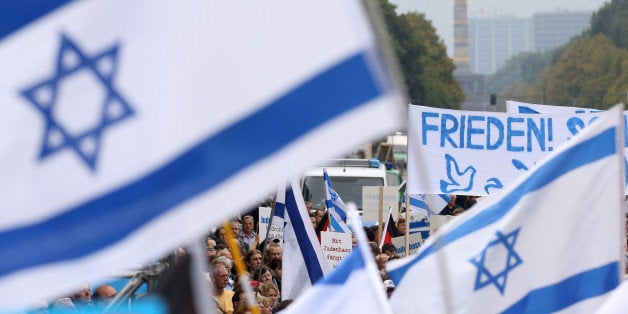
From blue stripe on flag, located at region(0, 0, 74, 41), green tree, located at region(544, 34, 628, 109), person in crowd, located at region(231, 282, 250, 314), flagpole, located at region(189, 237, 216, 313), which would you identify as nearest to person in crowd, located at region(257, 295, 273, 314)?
person in crowd, located at region(231, 282, 250, 314)

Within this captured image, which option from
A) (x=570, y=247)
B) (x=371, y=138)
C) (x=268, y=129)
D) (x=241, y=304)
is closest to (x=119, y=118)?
(x=268, y=129)

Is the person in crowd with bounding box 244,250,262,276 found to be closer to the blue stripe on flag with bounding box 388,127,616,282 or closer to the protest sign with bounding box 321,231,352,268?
the protest sign with bounding box 321,231,352,268

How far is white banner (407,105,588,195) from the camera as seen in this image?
1198 cm

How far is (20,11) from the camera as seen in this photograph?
2.88 meters

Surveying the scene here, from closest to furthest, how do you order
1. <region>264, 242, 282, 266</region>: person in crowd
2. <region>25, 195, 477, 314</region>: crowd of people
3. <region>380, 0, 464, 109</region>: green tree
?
<region>25, 195, 477, 314</region>: crowd of people
<region>264, 242, 282, 266</region>: person in crowd
<region>380, 0, 464, 109</region>: green tree

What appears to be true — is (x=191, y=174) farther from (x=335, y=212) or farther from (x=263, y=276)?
(x=335, y=212)

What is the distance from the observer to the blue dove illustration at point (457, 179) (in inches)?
473

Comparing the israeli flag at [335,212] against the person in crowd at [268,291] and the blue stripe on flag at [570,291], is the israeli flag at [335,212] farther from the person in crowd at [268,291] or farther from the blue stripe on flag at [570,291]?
the blue stripe on flag at [570,291]

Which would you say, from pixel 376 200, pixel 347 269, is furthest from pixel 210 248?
pixel 347 269

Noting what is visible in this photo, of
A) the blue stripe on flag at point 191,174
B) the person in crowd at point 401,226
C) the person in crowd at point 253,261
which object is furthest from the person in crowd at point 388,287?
the blue stripe on flag at point 191,174

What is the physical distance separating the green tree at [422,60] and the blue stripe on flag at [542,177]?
72.6 metres

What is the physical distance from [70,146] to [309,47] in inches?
19.8

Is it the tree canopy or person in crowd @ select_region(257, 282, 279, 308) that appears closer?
person in crowd @ select_region(257, 282, 279, 308)

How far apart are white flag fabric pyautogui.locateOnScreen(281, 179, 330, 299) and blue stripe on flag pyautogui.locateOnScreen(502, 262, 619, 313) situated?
4.30 m
